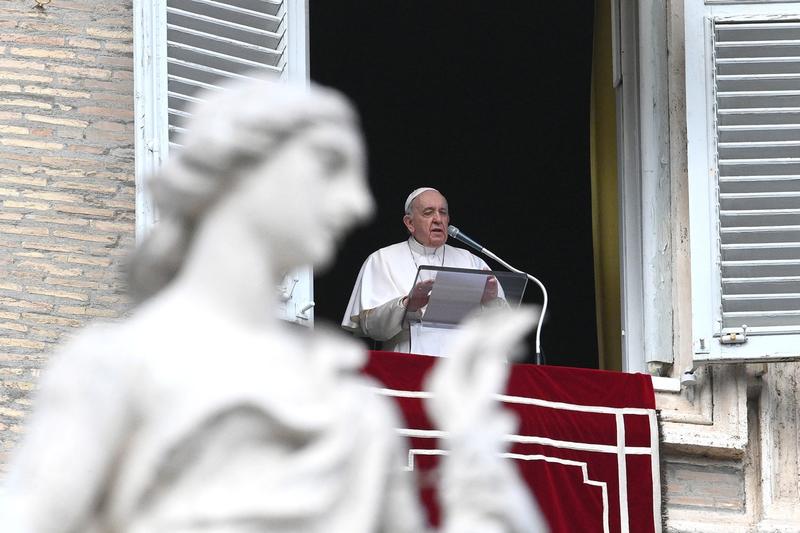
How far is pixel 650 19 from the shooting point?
9672mm

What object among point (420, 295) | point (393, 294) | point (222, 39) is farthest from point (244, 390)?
point (393, 294)

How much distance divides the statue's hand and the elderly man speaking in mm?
6937

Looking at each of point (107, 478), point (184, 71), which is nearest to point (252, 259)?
point (107, 478)

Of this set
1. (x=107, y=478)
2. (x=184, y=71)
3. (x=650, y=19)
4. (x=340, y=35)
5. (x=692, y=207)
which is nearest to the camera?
(x=107, y=478)

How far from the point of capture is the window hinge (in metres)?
8.87

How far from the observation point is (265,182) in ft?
8.91

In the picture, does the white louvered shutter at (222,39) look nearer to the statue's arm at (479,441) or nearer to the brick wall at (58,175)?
the brick wall at (58,175)

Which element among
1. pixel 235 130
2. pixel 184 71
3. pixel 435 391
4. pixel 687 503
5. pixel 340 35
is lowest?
pixel 687 503

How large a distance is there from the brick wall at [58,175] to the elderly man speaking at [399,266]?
4.89 feet

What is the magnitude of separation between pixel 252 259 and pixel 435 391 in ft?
0.89

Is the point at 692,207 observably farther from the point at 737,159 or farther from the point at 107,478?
the point at 107,478

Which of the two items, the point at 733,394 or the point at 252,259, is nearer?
the point at 252,259

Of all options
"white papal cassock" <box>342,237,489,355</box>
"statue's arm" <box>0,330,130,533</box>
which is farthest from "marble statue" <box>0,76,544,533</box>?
"white papal cassock" <box>342,237,489,355</box>

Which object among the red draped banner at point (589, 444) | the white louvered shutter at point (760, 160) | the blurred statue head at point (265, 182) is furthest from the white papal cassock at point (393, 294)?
the blurred statue head at point (265, 182)
